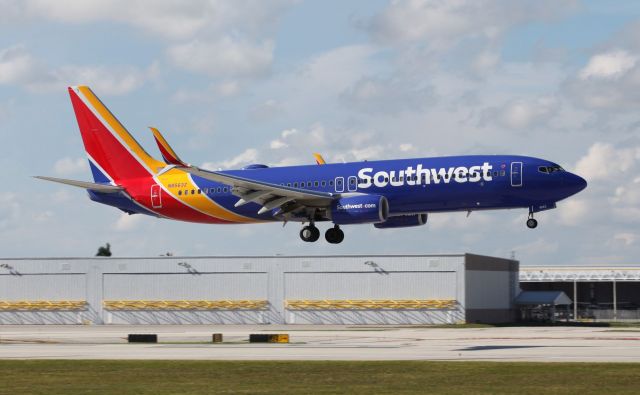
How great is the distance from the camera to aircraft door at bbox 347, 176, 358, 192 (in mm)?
70750

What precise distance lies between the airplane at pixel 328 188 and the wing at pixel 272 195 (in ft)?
0.21

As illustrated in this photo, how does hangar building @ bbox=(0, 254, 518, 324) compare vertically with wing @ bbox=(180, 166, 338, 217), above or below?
below

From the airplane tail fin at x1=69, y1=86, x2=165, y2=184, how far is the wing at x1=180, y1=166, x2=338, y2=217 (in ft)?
39.6

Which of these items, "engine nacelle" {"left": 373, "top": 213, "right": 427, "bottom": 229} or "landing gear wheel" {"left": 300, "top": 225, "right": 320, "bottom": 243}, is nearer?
"landing gear wheel" {"left": 300, "top": 225, "right": 320, "bottom": 243}

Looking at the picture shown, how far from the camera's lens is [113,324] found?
385 ft

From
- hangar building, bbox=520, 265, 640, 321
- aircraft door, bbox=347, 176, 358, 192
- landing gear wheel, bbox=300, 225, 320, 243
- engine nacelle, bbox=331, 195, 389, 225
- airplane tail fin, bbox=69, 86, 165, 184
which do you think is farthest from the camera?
hangar building, bbox=520, 265, 640, 321

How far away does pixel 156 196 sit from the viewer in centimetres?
7988

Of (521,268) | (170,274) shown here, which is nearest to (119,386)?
(170,274)

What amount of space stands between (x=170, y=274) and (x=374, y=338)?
52267 millimetres

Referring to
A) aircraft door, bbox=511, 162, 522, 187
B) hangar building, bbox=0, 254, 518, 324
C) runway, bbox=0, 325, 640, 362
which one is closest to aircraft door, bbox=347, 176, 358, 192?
runway, bbox=0, 325, 640, 362

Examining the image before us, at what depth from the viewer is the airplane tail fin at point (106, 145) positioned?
83.6 m

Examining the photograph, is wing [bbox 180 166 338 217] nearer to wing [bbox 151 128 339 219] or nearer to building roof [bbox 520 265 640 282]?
wing [bbox 151 128 339 219]

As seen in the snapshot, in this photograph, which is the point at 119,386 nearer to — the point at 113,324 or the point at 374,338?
the point at 374,338

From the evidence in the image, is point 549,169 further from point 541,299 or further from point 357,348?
point 541,299
